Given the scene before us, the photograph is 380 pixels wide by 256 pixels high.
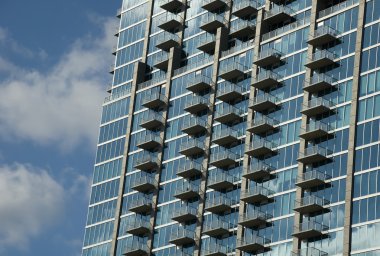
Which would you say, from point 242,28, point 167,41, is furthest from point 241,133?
point 167,41

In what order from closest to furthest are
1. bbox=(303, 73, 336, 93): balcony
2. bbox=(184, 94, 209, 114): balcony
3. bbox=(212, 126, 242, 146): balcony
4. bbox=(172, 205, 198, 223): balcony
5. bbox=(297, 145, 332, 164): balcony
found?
bbox=(297, 145, 332, 164): balcony → bbox=(303, 73, 336, 93): balcony → bbox=(212, 126, 242, 146): balcony → bbox=(172, 205, 198, 223): balcony → bbox=(184, 94, 209, 114): balcony

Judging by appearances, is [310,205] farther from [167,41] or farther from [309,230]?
[167,41]

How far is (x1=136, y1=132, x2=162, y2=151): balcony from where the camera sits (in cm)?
15362

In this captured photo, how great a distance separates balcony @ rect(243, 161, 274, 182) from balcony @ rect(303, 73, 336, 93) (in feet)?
33.8

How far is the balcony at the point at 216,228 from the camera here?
138125 millimetres

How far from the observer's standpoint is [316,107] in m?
132

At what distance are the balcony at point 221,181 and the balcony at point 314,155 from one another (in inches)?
470

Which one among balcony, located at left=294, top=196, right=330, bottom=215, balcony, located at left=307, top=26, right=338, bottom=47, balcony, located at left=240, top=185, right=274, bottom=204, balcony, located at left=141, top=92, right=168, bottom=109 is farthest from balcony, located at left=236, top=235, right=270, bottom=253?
balcony, located at left=141, top=92, right=168, bottom=109

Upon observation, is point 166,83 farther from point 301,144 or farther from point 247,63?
point 301,144

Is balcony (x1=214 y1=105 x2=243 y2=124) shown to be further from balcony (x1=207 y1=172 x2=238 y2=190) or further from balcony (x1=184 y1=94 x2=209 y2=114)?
balcony (x1=207 y1=172 x2=238 y2=190)

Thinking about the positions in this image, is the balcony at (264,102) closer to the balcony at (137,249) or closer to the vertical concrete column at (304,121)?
the vertical concrete column at (304,121)

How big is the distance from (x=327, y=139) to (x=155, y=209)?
95.5ft

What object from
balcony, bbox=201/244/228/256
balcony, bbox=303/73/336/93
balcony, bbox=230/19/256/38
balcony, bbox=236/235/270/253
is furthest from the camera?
balcony, bbox=230/19/256/38

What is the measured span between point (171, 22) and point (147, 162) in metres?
21.7
